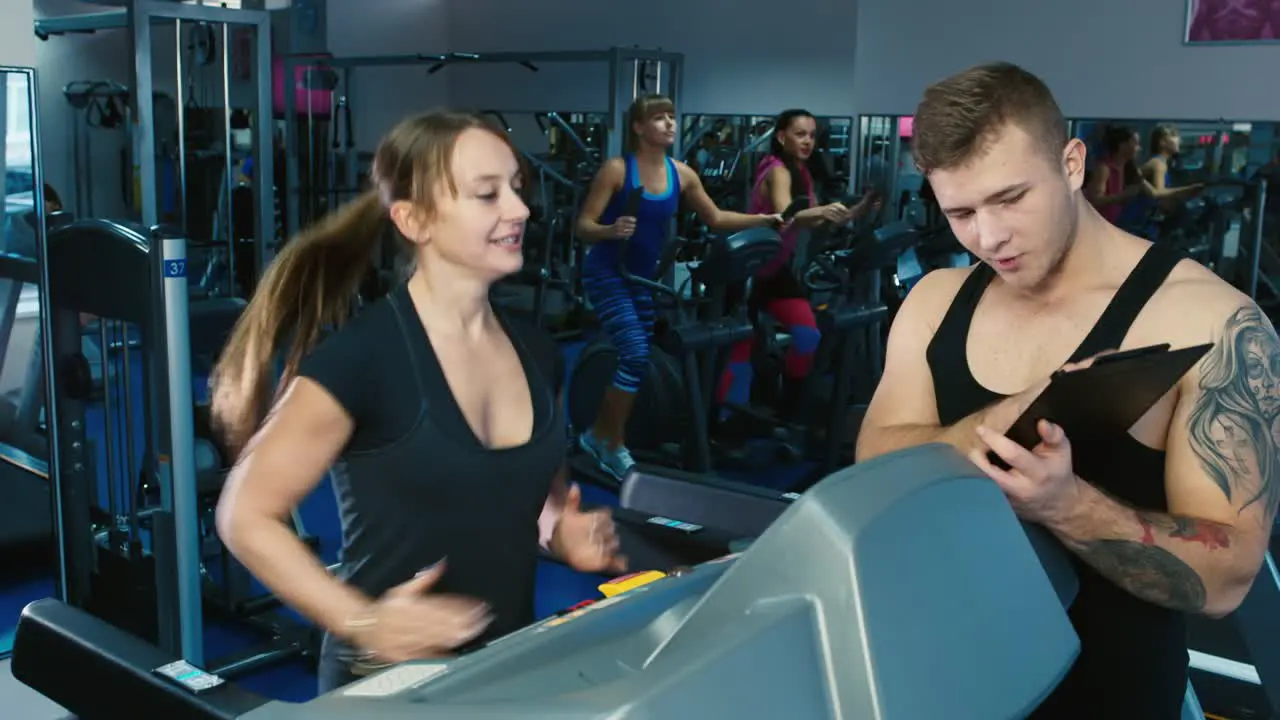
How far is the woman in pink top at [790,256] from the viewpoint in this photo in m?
4.96

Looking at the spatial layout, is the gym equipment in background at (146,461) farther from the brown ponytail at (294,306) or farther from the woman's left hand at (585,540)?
the woman's left hand at (585,540)

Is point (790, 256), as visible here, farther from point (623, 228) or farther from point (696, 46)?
point (696, 46)

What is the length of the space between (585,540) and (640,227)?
3296 mm

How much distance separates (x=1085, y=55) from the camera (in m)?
6.19

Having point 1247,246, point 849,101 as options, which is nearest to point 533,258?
point 849,101

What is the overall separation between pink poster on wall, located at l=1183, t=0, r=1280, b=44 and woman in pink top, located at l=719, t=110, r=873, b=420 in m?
2.14

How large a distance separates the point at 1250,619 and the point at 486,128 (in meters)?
1.36

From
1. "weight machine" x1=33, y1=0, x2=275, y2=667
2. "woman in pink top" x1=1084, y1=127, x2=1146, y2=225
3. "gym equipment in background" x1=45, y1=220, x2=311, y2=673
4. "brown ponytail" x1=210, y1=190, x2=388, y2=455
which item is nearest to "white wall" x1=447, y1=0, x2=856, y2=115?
"woman in pink top" x1=1084, y1=127, x2=1146, y2=225

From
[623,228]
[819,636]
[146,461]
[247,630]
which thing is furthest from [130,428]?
[819,636]

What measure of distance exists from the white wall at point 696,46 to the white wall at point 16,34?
6.27 meters

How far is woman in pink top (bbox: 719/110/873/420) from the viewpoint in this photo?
4961mm

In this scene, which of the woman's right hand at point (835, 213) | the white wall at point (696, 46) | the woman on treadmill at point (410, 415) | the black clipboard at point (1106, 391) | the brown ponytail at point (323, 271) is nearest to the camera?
the black clipboard at point (1106, 391)

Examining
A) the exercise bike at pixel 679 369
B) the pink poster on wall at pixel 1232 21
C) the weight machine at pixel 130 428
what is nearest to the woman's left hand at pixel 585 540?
the weight machine at pixel 130 428

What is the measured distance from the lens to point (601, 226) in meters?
4.63
